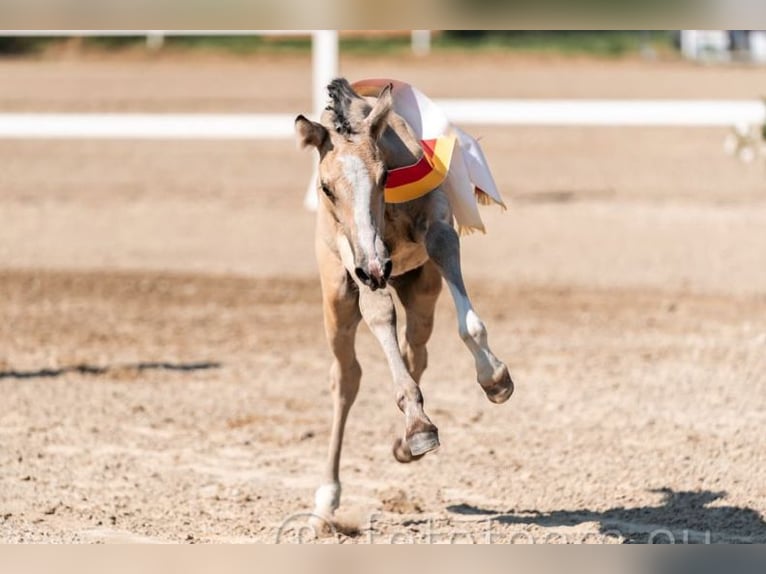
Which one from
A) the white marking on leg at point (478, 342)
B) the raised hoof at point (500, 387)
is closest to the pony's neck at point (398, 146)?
the white marking on leg at point (478, 342)

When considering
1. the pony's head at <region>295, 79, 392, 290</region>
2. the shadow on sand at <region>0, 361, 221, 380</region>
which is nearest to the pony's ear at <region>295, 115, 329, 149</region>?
the pony's head at <region>295, 79, 392, 290</region>

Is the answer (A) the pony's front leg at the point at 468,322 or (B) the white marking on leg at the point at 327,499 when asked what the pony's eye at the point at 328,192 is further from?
(B) the white marking on leg at the point at 327,499

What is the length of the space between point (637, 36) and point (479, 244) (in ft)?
88.9

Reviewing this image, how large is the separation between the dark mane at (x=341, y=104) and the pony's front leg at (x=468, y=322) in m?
0.58

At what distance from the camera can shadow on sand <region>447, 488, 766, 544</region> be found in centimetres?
555

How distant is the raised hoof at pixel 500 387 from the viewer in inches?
193

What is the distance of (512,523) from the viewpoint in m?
5.87

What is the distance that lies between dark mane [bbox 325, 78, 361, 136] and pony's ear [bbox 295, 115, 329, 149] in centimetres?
6

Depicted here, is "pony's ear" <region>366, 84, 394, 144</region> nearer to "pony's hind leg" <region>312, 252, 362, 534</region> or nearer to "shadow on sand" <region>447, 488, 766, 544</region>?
"pony's hind leg" <region>312, 252, 362, 534</region>

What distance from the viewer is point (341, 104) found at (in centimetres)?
508
